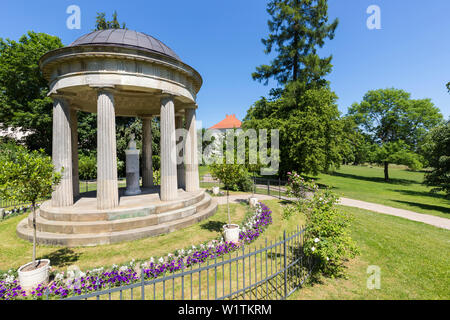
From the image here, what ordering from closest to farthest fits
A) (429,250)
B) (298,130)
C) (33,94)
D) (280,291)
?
(280,291) → (429,250) → (298,130) → (33,94)

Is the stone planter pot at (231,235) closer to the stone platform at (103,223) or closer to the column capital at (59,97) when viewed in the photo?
the stone platform at (103,223)

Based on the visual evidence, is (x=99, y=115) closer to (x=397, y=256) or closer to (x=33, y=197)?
(x=33, y=197)

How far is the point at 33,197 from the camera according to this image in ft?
18.2

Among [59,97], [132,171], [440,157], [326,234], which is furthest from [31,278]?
[440,157]

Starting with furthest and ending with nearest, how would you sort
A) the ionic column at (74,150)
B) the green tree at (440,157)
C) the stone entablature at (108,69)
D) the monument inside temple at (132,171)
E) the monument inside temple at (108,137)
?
the green tree at (440,157) → the monument inside temple at (132,171) → the ionic column at (74,150) → the stone entablature at (108,69) → the monument inside temple at (108,137)

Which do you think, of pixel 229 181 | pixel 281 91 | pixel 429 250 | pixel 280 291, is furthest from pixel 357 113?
pixel 280 291

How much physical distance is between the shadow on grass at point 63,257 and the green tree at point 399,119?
136ft

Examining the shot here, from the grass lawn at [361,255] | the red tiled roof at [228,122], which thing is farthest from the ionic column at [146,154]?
the red tiled roof at [228,122]

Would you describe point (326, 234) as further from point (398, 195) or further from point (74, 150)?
point (398, 195)

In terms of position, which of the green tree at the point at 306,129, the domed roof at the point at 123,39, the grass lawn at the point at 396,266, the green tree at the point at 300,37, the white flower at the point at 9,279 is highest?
the green tree at the point at 300,37

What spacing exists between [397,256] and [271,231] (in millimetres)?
4546

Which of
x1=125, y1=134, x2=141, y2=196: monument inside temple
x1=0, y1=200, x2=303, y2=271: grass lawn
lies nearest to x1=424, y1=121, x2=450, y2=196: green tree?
x1=0, y1=200, x2=303, y2=271: grass lawn

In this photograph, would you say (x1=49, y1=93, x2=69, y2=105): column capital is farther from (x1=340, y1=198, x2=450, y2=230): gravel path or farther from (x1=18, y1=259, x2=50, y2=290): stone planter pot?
(x1=340, y1=198, x2=450, y2=230): gravel path

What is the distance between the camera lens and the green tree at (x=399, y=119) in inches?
1346
